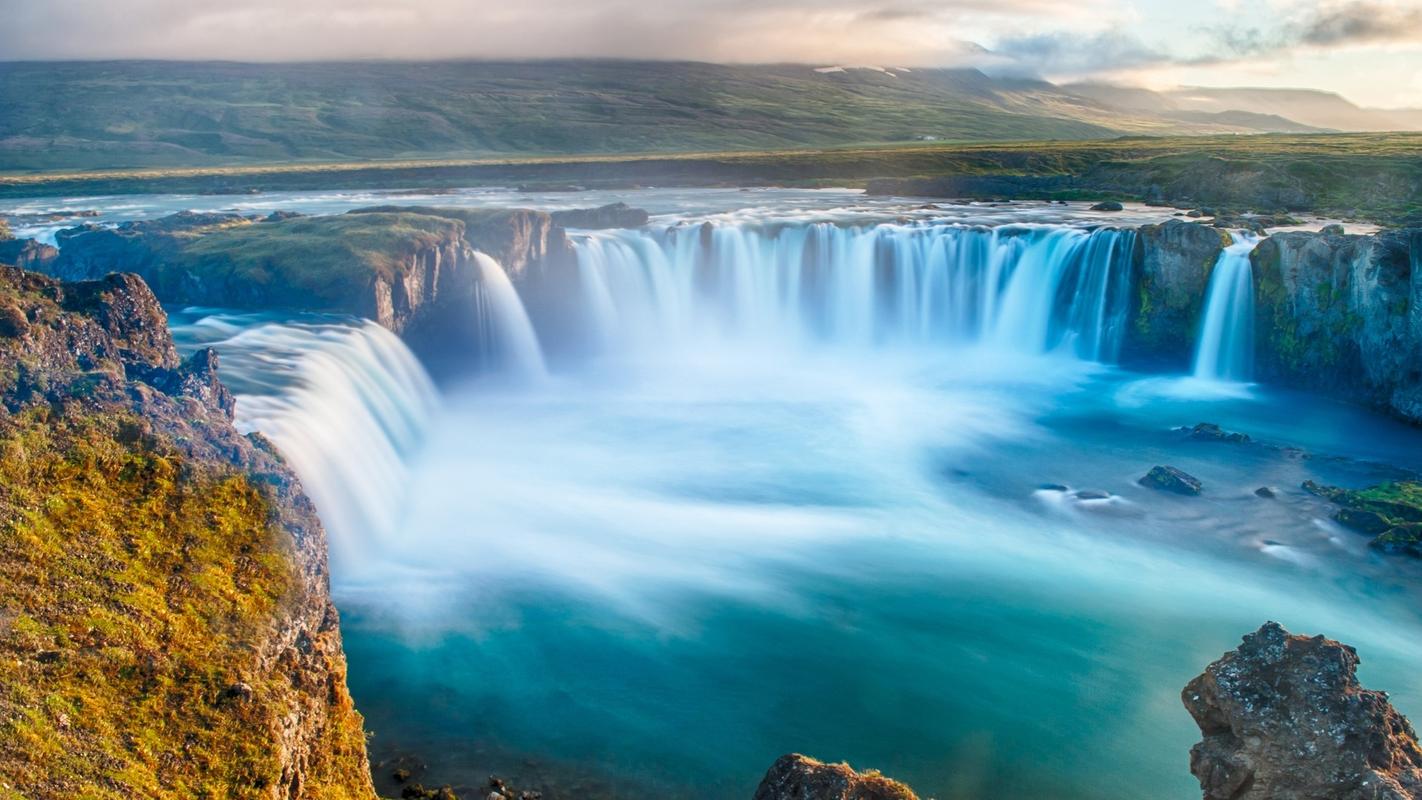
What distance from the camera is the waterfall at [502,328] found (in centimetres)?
4316

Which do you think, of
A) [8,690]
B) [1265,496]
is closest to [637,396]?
[1265,496]

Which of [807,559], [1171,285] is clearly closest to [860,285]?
[1171,285]

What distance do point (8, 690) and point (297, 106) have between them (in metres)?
214

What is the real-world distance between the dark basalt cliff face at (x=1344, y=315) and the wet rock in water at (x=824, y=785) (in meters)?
33.5

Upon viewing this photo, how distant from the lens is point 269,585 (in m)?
12.0

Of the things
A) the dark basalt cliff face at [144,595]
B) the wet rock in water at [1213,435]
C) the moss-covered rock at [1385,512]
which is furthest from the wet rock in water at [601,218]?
the dark basalt cliff face at [144,595]

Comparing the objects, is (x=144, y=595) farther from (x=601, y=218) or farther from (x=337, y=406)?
(x=601, y=218)

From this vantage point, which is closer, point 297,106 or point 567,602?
point 567,602

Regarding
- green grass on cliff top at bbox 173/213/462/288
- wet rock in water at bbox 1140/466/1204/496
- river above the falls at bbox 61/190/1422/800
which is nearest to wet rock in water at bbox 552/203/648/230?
green grass on cliff top at bbox 173/213/462/288

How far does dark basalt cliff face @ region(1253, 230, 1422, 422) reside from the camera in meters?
35.3

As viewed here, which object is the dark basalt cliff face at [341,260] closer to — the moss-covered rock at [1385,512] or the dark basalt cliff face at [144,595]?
the dark basalt cliff face at [144,595]

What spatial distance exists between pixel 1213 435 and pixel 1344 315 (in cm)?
857

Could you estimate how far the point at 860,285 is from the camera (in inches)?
2008

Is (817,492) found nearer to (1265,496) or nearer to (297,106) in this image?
(1265,496)
